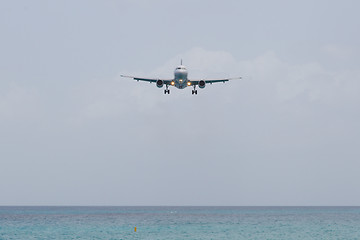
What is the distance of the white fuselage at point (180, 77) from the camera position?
7725 cm

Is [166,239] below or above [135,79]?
below

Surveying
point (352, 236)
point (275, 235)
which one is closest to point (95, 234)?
point (275, 235)

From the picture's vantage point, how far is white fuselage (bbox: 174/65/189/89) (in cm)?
7725

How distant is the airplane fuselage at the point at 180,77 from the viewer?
253 feet

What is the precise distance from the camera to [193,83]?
8131 cm

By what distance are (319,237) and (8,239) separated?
62282 millimetres

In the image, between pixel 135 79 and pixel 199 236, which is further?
pixel 199 236

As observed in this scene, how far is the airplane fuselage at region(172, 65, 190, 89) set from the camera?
253 feet

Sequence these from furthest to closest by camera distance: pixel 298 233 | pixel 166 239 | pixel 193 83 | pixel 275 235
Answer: pixel 298 233 < pixel 275 235 < pixel 166 239 < pixel 193 83

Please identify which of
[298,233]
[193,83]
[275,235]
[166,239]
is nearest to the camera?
[193,83]

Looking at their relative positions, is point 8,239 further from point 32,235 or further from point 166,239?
point 166,239

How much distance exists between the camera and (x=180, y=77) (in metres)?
77.2

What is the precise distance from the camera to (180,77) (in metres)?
77.2

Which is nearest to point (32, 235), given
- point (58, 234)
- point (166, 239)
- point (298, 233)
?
point (58, 234)
